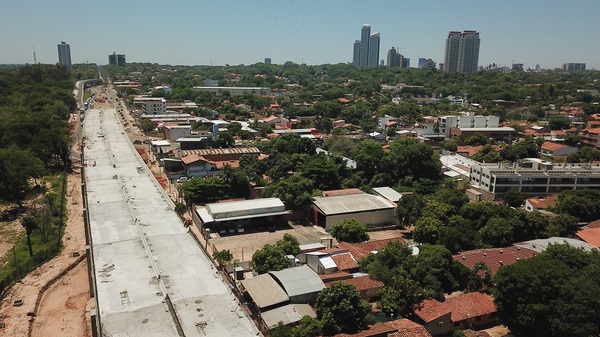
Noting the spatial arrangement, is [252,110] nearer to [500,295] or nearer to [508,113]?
[508,113]

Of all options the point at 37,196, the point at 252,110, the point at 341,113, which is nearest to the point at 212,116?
the point at 252,110

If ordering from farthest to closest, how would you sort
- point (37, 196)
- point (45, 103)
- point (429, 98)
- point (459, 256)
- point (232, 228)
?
1. point (429, 98)
2. point (45, 103)
3. point (37, 196)
4. point (232, 228)
5. point (459, 256)

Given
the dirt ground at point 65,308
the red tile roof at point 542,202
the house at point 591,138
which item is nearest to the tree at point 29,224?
the dirt ground at point 65,308

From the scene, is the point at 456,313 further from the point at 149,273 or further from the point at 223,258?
the point at 149,273

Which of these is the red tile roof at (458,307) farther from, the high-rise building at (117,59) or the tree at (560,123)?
the high-rise building at (117,59)

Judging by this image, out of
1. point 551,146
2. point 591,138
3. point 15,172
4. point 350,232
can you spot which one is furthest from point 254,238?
point 591,138
